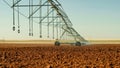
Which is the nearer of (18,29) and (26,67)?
(26,67)

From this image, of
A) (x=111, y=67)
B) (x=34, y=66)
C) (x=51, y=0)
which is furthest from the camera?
(x=51, y=0)

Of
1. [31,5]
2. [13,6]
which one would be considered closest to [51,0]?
[31,5]

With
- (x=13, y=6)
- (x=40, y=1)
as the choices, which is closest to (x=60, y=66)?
(x=13, y=6)

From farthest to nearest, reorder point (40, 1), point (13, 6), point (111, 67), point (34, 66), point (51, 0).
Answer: point (40, 1) → point (51, 0) → point (13, 6) → point (34, 66) → point (111, 67)

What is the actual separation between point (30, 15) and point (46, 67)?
13.7m

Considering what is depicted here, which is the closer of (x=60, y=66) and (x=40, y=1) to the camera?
(x=60, y=66)

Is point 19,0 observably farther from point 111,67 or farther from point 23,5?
point 111,67

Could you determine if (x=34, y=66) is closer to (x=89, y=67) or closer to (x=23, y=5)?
(x=89, y=67)

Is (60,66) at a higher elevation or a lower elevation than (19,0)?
lower

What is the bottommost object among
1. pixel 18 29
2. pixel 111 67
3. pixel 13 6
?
pixel 111 67

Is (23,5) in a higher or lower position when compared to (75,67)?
higher

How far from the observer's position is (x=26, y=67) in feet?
49.5

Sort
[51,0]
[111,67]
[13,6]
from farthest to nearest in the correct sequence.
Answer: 1. [51,0]
2. [13,6]
3. [111,67]

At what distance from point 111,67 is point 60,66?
2262 millimetres
